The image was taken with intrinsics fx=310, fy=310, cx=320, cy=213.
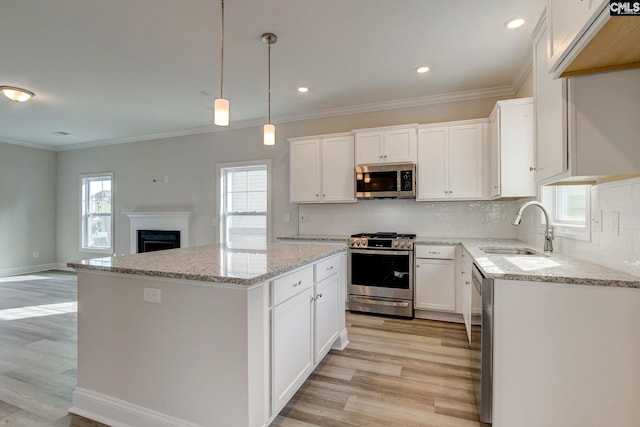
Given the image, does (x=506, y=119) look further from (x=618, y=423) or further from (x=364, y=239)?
(x=618, y=423)

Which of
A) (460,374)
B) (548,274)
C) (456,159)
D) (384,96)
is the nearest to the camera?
(548,274)

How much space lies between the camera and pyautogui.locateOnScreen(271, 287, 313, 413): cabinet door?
1768mm

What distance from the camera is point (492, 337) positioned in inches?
67.3

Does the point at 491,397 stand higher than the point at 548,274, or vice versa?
the point at 548,274

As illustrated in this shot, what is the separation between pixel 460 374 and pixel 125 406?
7.58 ft

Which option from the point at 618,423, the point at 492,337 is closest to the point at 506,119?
the point at 492,337

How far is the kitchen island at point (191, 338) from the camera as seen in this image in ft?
5.13

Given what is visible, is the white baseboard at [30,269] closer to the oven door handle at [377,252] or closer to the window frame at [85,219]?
the window frame at [85,219]

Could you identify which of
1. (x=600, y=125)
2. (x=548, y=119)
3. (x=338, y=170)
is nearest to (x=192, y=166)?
(x=338, y=170)

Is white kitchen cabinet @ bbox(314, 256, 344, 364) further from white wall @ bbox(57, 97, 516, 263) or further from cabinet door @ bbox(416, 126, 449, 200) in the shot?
white wall @ bbox(57, 97, 516, 263)

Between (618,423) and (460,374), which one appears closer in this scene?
(618,423)

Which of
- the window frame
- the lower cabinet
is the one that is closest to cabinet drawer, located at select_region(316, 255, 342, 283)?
the lower cabinet

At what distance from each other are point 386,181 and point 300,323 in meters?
2.40

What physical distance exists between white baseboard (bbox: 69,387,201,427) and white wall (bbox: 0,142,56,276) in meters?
6.41
